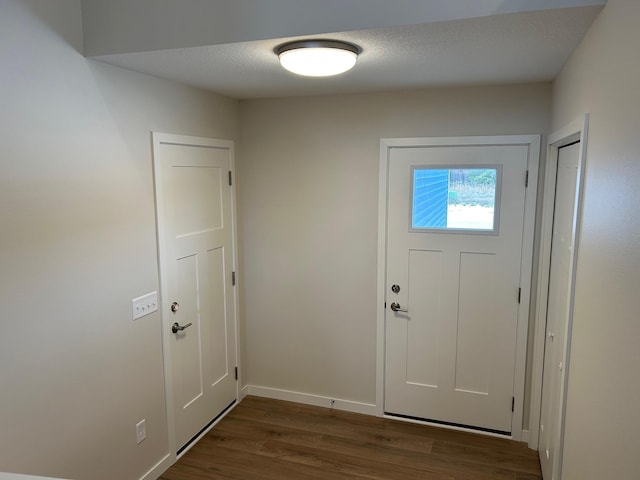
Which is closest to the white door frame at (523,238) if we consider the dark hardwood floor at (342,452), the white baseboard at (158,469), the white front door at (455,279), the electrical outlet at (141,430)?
the white front door at (455,279)

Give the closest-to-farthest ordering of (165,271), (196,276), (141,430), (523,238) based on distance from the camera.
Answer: (141,430), (165,271), (523,238), (196,276)

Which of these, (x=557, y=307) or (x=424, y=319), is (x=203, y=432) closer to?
(x=424, y=319)

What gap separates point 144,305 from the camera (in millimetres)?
2619

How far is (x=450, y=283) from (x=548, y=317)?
665 millimetres

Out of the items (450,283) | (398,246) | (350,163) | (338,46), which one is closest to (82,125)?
(338,46)

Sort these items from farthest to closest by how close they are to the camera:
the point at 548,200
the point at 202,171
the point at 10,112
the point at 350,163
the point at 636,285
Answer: the point at 350,163 → the point at 202,171 → the point at 548,200 → the point at 10,112 → the point at 636,285

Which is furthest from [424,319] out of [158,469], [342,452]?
[158,469]

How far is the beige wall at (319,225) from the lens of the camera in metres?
3.21

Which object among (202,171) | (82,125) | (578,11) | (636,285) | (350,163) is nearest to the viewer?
(636,285)

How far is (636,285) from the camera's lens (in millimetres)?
1151

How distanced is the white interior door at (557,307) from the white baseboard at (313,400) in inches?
50.4

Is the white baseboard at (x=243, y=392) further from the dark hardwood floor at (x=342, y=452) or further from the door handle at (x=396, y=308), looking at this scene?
→ the door handle at (x=396, y=308)

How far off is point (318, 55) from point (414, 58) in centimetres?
54

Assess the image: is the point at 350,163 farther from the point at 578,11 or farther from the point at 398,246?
the point at 578,11
